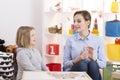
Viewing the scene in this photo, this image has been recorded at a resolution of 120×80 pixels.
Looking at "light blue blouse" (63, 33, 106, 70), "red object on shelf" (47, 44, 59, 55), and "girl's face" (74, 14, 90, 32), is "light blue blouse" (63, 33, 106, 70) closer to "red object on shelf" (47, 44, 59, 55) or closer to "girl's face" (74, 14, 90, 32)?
"girl's face" (74, 14, 90, 32)

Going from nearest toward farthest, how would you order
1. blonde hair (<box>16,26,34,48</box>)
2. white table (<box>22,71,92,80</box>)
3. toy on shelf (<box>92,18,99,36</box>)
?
1. white table (<box>22,71,92,80</box>)
2. blonde hair (<box>16,26,34,48</box>)
3. toy on shelf (<box>92,18,99,36</box>)

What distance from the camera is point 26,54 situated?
241 centimetres

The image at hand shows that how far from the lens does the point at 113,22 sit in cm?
328

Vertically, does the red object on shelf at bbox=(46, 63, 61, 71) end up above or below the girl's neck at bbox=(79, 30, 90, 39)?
below

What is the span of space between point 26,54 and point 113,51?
4.46 ft

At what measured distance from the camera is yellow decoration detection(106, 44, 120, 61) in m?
3.31

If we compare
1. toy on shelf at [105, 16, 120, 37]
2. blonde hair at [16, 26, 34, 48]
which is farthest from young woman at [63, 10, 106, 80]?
toy on shelf at [105, 16, 120, 37]

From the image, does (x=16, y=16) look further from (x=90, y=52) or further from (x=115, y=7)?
(x=90, y=52)

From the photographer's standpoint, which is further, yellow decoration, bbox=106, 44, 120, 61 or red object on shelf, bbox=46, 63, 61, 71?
red object on shelf, bbox=46, 63, 61, 71

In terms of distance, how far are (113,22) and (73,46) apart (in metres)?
0.91

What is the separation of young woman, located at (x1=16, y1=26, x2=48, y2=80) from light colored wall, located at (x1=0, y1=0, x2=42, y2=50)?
4.26 feet

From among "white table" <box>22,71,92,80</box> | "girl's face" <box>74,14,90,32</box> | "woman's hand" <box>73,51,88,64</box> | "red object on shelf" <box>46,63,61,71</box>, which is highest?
"girl's face" <box>74,14,90,32</box>

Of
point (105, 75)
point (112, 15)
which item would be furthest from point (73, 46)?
point (112, 15)

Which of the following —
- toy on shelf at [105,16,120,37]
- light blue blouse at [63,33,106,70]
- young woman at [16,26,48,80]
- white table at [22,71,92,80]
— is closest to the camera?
white table at [22,71,92,80]
